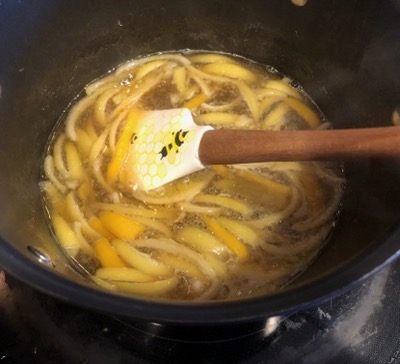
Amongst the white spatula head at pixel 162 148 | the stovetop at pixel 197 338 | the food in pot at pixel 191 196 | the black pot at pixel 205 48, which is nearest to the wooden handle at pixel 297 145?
the white spatula head at pixel 162 148

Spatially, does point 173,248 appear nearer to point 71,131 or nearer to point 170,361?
point 170,361

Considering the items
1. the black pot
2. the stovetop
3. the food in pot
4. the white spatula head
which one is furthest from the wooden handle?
the stovetop

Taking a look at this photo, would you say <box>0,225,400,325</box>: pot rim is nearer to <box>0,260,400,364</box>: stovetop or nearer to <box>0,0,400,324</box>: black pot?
<box>0,0,400,324</box>: black pot

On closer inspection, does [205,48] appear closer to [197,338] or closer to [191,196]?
[191,196]

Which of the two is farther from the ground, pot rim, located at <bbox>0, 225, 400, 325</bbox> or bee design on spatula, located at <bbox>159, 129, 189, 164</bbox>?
pot rim, located at <bbox>0, 225, 400, 325</bbox>

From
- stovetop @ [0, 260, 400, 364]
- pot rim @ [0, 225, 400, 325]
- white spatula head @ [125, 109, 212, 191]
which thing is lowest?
stovetop @ [0, 260, 400, 364]

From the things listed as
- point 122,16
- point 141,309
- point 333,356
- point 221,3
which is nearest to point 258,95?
point 221,3

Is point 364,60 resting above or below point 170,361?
above
